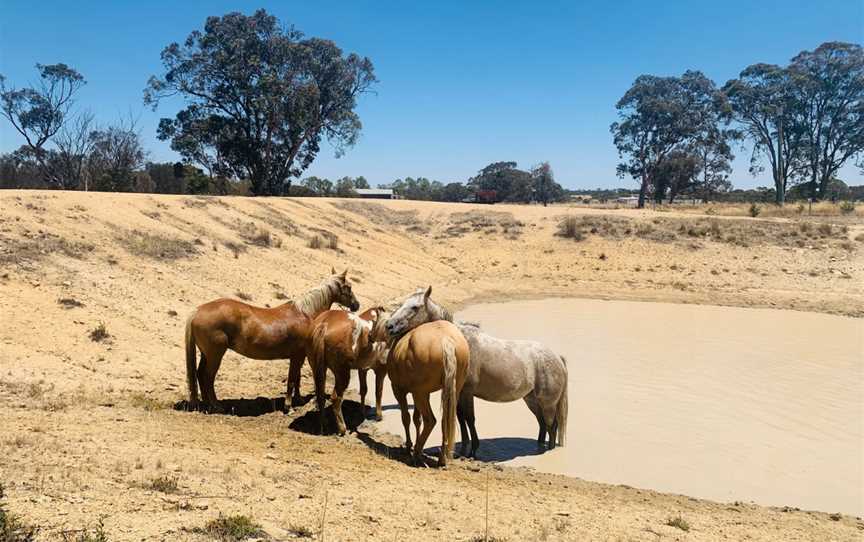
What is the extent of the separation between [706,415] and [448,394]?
19.0 ft

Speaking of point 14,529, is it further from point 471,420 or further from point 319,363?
point 471,420

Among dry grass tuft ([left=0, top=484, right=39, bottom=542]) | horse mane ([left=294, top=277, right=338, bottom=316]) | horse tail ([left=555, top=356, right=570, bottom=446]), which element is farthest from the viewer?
horse mane ([left=294, top=277, right=338, bottom=316])

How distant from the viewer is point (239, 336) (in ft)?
27.6

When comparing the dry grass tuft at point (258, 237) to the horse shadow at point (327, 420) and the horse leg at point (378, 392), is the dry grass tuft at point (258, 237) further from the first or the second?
the horse leg at point (378, 392)

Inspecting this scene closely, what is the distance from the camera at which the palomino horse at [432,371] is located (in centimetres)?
703

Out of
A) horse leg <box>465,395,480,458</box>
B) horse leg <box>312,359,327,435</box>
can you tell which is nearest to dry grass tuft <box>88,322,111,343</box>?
horse leg <box>312,359,327,435</box>

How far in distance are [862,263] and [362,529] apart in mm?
31579

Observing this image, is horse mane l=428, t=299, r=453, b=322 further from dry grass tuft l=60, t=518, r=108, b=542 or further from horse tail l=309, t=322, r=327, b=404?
dry grass tuft l=60, t=518, r=108, b=542

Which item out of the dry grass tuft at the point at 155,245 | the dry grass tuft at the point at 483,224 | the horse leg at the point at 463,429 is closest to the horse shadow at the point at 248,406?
the horse leg at the point at 463,429

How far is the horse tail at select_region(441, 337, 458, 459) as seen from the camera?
23.0 ft

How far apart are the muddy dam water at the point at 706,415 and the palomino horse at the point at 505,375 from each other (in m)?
0.52

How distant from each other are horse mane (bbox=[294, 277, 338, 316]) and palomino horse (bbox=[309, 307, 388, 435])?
109cm

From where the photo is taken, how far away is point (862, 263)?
27.2 meters

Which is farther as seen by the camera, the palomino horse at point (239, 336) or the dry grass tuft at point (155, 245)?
the dry grass tuft at point (155, 245)
